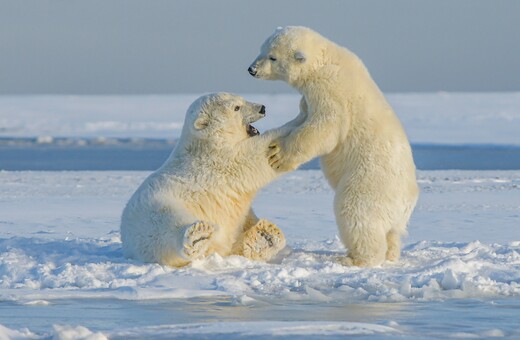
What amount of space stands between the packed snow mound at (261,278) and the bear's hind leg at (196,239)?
114 millimetres

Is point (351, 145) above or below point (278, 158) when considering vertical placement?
above

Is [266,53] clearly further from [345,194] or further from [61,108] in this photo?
[61,108]

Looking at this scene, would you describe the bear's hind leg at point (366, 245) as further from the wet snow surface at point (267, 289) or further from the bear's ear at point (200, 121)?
the bear's ear at point (200, 121)

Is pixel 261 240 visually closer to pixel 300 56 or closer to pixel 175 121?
pixel 300 56

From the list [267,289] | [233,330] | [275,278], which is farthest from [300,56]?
[233,330]

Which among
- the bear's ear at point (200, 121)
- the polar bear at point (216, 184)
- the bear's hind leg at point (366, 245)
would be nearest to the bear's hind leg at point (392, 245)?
the bear's hind leg at point (366, 245)

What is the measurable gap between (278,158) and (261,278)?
839 mm

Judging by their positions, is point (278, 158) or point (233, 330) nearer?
point (233, 330)

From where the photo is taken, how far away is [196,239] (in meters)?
5.41

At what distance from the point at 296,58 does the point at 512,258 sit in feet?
5.74

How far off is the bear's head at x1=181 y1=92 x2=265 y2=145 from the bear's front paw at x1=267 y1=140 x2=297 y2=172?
9.4 inches

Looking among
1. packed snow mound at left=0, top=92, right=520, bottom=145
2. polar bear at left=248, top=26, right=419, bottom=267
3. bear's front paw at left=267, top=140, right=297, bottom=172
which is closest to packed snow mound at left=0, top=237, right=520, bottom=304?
polar bear at left=248, top=26, right=419, bottom=267

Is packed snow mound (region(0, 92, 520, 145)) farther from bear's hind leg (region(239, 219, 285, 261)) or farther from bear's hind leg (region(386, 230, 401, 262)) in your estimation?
bear's hind leg (region(239, 219, 285, 261))

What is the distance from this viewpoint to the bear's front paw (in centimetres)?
586
